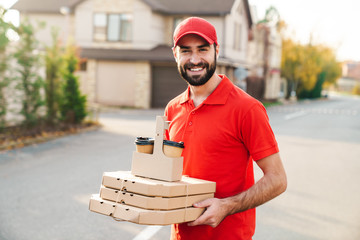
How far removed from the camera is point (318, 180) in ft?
31.2

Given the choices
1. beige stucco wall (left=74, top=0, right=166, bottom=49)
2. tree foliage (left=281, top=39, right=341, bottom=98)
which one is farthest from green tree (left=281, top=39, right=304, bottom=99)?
beige stucco wall (left=74, top=0, right=166, bottom=49)

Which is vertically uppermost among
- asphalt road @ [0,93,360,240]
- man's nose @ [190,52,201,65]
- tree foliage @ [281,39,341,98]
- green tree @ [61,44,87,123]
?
tree foliage @ [281,39,341,98]

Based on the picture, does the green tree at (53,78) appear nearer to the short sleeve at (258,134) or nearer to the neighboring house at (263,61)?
the short sleeve at (258,134)

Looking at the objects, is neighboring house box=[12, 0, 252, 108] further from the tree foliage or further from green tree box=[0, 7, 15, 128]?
the tree foliage

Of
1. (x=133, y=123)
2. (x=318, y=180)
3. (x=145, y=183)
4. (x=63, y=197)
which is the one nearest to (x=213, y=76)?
(x=145, y=183)

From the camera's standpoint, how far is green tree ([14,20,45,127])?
14031 mm

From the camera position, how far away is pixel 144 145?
2.55 metres

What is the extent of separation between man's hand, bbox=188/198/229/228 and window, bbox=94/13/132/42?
2986cm

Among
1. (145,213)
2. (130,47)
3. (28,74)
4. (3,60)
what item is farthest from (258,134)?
(130,47)

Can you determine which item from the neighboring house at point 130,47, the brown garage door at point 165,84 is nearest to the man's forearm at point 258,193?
the neighboring house at point 130,47

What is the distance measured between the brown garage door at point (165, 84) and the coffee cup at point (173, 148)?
2844 cm

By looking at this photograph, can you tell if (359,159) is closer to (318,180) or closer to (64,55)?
(318,180)

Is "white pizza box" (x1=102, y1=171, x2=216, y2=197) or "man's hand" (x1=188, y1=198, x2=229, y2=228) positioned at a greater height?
"white pizza box" (x1=102, y1=171, x2=216, y2=197)

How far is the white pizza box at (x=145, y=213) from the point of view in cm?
222
